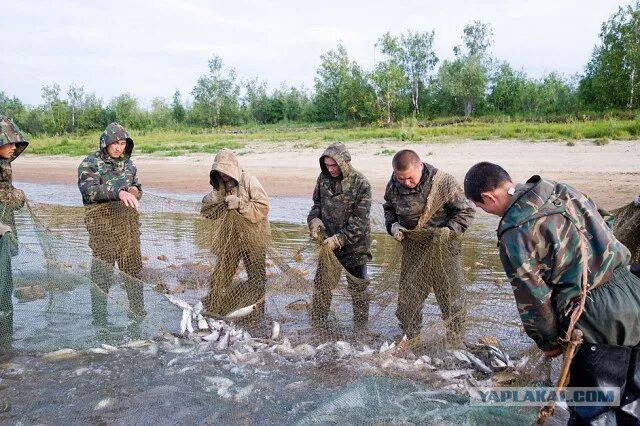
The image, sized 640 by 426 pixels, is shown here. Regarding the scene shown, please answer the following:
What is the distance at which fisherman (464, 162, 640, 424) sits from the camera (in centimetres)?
311

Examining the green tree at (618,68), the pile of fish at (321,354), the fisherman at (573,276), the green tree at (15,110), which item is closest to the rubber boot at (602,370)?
the fisherman at (573,276)

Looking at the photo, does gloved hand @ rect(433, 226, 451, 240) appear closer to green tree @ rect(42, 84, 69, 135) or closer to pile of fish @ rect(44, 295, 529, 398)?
pile of fish @ rect(44, 295, 529, 398)

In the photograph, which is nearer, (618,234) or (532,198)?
(532,198)

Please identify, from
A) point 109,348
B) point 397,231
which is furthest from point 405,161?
point 109,348

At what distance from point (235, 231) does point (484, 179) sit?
138 inches

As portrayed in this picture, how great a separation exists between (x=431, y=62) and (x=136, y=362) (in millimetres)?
48570

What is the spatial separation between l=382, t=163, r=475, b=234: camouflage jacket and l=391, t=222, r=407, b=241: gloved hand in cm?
13

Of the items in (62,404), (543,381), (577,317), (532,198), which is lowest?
(62,404)

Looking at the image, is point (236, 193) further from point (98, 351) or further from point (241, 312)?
point (98, 351)

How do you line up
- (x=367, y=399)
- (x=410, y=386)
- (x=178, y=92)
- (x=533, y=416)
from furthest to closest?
(x=178, y=92) → (x=410, y=386) → (x=367, y=399) → (x=533, y=416)

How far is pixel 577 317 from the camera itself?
10.4 feet

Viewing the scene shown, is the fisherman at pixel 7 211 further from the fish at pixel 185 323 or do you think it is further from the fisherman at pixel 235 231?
the fisherman at pixel 235 231

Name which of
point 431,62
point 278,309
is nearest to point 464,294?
point 278,309

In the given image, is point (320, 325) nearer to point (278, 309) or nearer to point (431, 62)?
point (278, 309)
